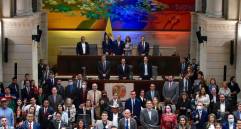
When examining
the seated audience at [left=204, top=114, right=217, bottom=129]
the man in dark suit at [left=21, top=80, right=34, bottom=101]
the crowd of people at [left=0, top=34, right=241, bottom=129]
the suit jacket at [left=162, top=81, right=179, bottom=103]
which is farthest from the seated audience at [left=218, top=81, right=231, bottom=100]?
the man in dark suit at [left=21, top=80, right=34, bottom=101]

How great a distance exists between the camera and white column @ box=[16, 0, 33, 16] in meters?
29.9

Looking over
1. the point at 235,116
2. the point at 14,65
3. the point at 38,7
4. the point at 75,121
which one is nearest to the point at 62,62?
the point at 14,65

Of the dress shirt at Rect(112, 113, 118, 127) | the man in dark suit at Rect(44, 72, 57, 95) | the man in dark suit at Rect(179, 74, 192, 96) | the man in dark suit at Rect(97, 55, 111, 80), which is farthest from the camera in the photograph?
the man in dark suit at Rect(97, 55, 111, 80)

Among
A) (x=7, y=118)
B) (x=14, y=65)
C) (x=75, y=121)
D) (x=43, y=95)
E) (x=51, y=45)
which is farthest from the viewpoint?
(x=51, y=45)

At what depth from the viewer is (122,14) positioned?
38688 mm

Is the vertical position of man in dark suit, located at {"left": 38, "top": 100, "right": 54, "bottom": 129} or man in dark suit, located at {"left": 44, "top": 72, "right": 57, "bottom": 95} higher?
man in dark suit, located at {"left": 44, "top": 72, "right": 57, "bottom": 95}

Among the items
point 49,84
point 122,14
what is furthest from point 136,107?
point 122,14

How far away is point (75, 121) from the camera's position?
23.1 metres

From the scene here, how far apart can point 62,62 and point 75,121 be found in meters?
7.41

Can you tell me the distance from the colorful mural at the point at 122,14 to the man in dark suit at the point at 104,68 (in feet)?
35.7

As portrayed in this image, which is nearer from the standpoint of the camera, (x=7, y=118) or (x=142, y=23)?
(x=7, y=118)

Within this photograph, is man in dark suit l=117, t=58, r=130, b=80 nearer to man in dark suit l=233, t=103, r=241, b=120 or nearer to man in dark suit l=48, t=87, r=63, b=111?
man in dark suit l=48, t=87, r=63, b=111

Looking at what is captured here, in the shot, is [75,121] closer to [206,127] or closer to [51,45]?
[206,127]

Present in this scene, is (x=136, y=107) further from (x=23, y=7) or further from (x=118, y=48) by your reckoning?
(x=23, y=7)
